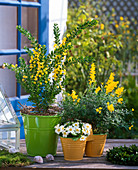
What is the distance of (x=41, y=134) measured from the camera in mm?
2830

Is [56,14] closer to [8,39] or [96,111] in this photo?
[8,39]

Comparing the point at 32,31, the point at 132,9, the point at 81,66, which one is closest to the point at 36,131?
the point at 32,31

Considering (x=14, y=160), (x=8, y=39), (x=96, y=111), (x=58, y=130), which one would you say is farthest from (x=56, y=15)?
(x=14, y=160)

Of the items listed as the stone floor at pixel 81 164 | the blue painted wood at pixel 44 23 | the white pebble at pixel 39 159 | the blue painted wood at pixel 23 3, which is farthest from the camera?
the blue painted wood at pixel 44 23

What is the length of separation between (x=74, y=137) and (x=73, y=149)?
9 cm

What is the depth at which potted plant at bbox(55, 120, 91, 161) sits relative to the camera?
271 cm

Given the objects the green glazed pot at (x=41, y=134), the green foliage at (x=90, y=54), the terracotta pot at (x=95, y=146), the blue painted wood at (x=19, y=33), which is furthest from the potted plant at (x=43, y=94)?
the green foliage at (x=90, y=54)

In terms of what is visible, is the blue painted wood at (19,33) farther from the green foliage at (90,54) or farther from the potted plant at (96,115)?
the green foliage at (90,54)

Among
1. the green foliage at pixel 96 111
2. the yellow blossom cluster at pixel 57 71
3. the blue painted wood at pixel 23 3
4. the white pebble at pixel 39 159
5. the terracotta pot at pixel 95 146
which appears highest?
the blue painted wood at pixel 23 3

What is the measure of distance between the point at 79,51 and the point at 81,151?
186cm

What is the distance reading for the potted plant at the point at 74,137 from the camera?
271 cm

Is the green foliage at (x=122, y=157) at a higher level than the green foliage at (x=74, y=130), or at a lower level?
lower

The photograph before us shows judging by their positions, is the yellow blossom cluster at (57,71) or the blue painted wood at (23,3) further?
the blue painted wood at (23,3)

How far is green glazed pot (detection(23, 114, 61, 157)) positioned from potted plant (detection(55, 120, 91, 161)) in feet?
0.31
